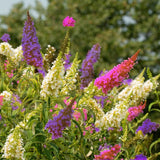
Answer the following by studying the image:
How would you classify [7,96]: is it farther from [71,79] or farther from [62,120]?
[62,120]

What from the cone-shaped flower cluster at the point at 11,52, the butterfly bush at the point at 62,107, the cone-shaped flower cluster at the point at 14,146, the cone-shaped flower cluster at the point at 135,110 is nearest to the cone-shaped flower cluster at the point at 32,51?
the butterfly bush at the point at 62,107

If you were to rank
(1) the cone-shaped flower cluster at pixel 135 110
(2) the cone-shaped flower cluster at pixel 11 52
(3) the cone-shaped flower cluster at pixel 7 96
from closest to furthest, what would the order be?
(3) the cone-shaped flower cluster at pixel 7 96 → (1) the cone-shaped flower cluster at pixel 135 110 → (2) the cone-shaped flower cluster at pixel 11 52

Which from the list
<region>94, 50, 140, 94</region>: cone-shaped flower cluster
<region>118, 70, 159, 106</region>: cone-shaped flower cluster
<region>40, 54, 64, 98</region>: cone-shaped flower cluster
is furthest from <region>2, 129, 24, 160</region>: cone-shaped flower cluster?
<region>118, 70, 159, 106</region>: cone-shaped flower cluster

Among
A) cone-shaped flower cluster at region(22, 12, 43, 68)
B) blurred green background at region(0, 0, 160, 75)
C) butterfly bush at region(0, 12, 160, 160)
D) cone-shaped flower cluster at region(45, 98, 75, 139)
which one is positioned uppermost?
blurred green background at region(0, 0, 160, 75)

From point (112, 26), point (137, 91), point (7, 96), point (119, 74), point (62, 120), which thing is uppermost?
point (112, 26)

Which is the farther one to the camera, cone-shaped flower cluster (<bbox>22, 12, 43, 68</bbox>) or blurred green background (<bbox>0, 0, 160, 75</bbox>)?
blurred green background (<bbox>0, 0, 160, 75</bbox>)

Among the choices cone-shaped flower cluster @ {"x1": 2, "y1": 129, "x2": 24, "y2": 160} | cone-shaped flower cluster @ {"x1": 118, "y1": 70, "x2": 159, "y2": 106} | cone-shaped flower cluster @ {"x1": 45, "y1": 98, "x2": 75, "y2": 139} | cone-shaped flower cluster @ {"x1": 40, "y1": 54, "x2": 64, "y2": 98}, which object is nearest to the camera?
cone-shaped flower cluster @ {"x1": 45, "y1": 98, "x2": 75, "y2": 139}

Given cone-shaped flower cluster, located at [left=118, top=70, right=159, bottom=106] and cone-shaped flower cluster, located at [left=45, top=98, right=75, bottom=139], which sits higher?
cone-shaped flower cluster, located at [left=118, top=70, right=159, bottom=106]

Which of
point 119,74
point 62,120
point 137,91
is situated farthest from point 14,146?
point 137,91

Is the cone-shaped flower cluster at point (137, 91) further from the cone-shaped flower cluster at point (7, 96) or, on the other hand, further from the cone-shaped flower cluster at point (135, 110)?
the cone-shaped flower cluster at point (7, 96)

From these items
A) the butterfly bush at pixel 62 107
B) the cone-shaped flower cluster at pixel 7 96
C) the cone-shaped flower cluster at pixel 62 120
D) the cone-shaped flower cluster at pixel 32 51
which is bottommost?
the cone-shaped flower cluster at pixel 62 120

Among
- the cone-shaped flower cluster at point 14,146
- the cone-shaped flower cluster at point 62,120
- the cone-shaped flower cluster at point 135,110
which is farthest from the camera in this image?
the cone-shaped flower cluster at point 135,110

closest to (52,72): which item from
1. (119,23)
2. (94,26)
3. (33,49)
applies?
(33,49)

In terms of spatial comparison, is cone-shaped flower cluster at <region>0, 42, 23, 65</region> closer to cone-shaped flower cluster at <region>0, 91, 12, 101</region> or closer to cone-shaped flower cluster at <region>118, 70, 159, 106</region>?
cone-shaped flower cluster at <region>0, 91, 12, 101</region>
